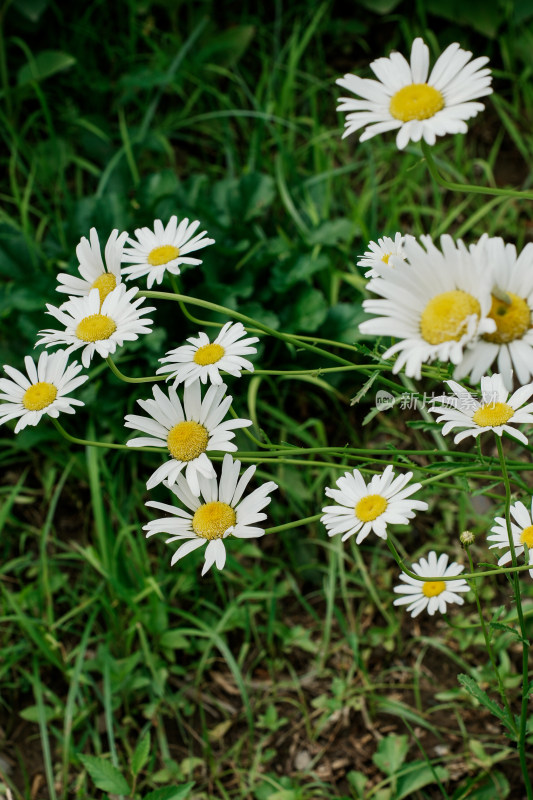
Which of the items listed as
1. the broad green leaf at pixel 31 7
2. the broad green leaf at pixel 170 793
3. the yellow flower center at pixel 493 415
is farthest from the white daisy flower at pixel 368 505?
the broad green leaf at pixel 31 7

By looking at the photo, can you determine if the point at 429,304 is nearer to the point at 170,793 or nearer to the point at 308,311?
the point at 170,793

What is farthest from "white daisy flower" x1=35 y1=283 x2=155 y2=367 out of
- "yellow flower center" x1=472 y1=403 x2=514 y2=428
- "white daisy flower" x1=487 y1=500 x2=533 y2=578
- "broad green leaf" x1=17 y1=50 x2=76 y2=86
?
"broad green leaf" x1=17 y1=50 x2=76 y2=86

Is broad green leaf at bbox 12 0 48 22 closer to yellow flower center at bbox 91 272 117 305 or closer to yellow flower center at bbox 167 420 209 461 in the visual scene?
yellow flower center at bbox 91 272 117 305

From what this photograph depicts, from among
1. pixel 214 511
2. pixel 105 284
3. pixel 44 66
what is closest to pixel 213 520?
pixel 214 511

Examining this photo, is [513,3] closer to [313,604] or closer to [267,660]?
[313,604]

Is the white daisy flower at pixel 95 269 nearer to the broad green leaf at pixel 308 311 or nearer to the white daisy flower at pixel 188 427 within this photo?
the white daisy flower at pixel 188 427

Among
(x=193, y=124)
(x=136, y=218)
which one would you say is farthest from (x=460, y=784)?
(x=193, y=124)

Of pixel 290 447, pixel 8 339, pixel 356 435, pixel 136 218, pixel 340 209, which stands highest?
pixel 340 209
